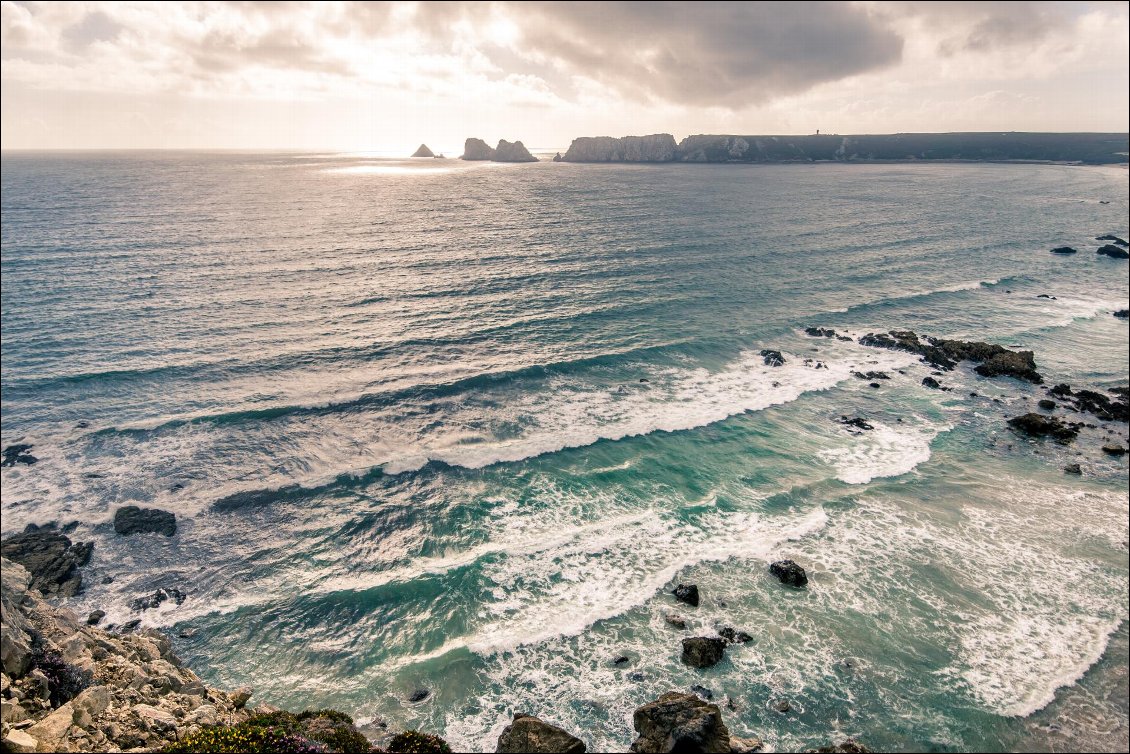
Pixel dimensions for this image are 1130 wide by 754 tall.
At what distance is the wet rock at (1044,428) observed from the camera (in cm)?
3466

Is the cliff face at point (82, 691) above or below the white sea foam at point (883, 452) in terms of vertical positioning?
above

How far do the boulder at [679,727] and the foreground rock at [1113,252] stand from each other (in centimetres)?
10941

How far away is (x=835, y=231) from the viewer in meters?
94.1

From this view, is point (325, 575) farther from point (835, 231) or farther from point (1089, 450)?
point (835, 231)

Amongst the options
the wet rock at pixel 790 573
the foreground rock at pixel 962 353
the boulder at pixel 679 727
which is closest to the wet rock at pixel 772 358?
the foreground rock at pixel 962 353

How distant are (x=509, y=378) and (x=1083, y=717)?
1355 inches

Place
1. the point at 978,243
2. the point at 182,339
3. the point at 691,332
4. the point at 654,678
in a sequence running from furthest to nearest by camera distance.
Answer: the point at 978,243
the point at 691,332
the point at 182,339
the point at 654,678

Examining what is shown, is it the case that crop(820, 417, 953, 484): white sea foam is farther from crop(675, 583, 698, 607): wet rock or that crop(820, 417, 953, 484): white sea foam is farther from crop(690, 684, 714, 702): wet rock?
crop(690, 684, 714, 702): wet rock

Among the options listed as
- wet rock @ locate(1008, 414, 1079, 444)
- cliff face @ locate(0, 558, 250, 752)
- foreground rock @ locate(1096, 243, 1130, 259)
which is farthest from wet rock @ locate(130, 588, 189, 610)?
foreground rock @ locate(1096, 243, 1130, 259)

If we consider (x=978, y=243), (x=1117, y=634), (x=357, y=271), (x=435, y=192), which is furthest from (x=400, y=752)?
(x=435, y=192)

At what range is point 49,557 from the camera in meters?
24.0

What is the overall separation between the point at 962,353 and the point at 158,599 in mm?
59858

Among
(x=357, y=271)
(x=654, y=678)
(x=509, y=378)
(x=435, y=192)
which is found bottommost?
(x=654, y=678)

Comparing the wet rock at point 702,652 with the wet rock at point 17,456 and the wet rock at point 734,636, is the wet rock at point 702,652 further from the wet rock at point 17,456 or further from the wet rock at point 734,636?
the wet rock at point 17,456
